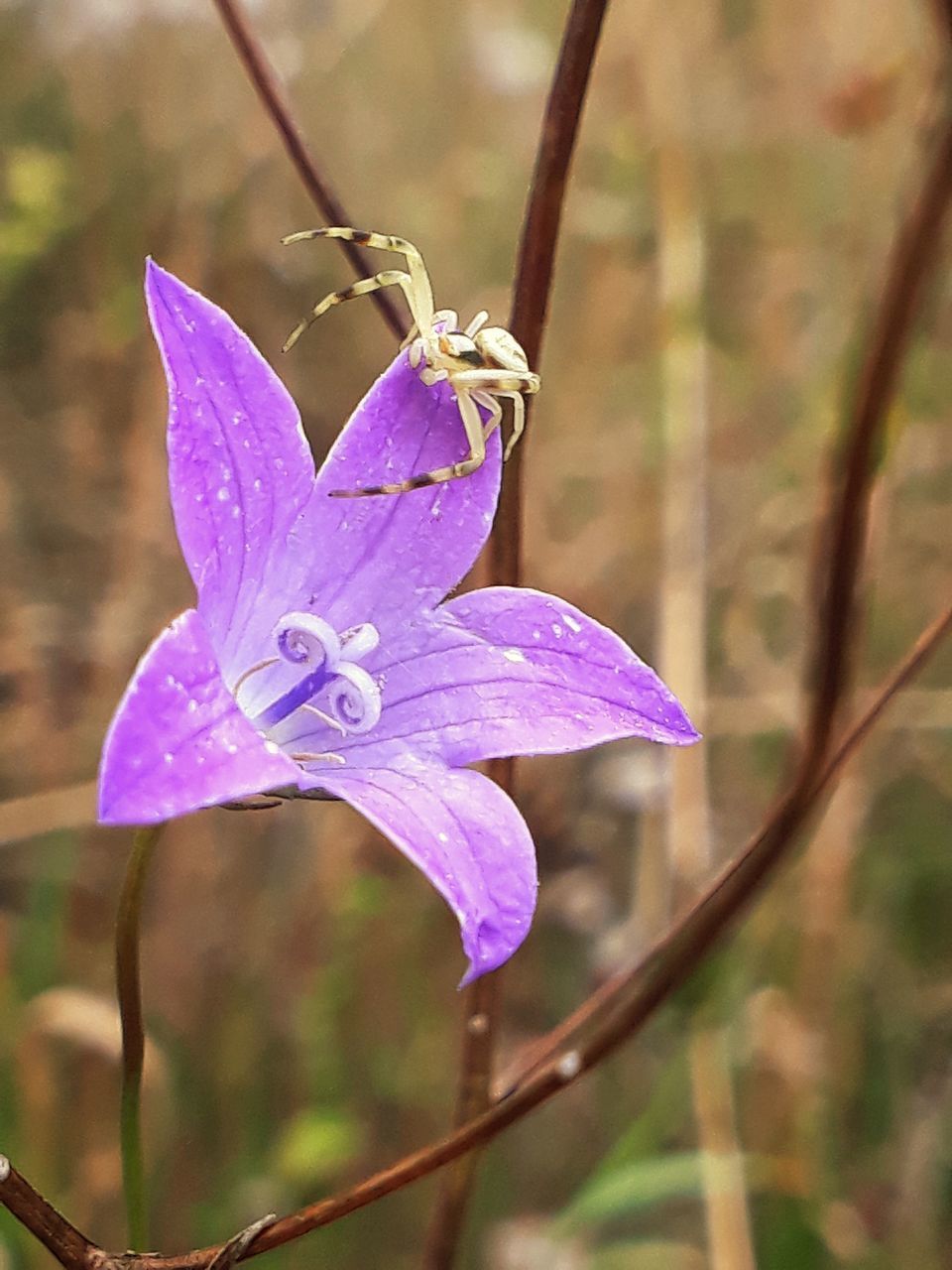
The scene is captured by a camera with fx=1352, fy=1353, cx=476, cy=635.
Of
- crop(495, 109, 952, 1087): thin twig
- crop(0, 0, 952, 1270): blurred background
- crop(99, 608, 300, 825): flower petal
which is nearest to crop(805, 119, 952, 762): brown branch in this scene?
crop(495, 109, 952, 1087): thin twig

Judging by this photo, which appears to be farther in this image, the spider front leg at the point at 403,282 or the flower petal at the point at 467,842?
the spider front leg at the point at 403,282

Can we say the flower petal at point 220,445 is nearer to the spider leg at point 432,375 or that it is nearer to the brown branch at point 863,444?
the spider leg at point 432,375

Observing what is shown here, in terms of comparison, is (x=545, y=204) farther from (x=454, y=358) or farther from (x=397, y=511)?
(x=397, y=511)

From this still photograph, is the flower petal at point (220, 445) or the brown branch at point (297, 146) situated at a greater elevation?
the brown branch at point (297, 146)

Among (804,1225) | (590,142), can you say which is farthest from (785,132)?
(804,1225)

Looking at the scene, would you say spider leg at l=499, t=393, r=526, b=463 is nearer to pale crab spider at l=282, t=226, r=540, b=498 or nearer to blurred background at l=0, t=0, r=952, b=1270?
pale crab spider at l=282, t=226, r=540, b=498

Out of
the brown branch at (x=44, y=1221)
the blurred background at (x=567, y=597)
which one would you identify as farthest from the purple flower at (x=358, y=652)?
the blurred background at (x=567, y=597)
